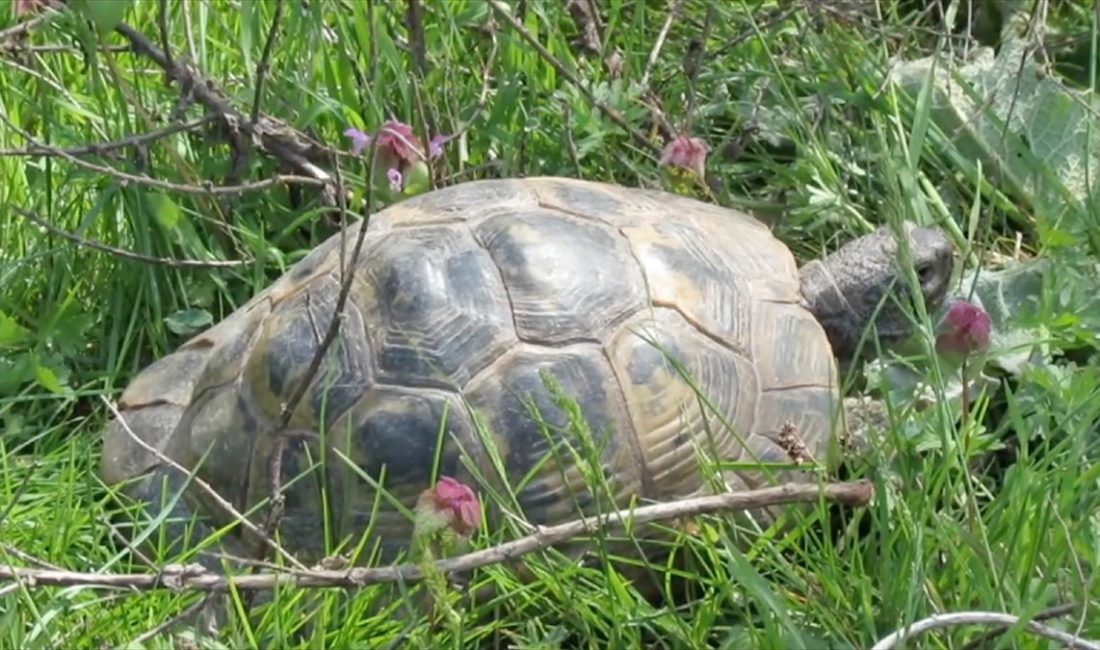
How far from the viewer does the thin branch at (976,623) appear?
190 centimetres

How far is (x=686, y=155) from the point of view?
3.10 metres

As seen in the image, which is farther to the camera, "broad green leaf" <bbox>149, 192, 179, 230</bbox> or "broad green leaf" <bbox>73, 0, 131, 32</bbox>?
"broad green leaf" <bbox>149, 192, 179, 230</bbox>

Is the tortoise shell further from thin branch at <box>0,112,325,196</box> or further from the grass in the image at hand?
thin branch at <box>0,112,325,196</box>

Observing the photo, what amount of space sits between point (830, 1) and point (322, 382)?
5.18 feet

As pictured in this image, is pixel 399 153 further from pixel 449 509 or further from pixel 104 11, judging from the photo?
pixel 449 509

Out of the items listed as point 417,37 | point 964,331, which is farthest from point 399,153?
point 964,331

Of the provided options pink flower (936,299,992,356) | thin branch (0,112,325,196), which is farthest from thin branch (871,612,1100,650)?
thin branch (0,112,325,196)

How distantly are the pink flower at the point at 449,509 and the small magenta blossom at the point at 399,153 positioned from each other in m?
1.05

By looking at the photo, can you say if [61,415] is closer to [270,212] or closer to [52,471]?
[52,471]

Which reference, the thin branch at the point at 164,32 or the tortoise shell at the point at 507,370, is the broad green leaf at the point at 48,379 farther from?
the thin branch at the point at 164,32

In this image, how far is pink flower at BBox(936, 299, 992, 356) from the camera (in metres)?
2.17

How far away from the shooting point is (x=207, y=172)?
10.6 feet

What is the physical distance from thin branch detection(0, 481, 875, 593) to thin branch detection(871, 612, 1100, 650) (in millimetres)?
195

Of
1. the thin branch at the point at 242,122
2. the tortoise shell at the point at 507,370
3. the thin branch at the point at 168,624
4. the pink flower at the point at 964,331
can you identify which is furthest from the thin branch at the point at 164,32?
the pink flower at the point at 964,331
